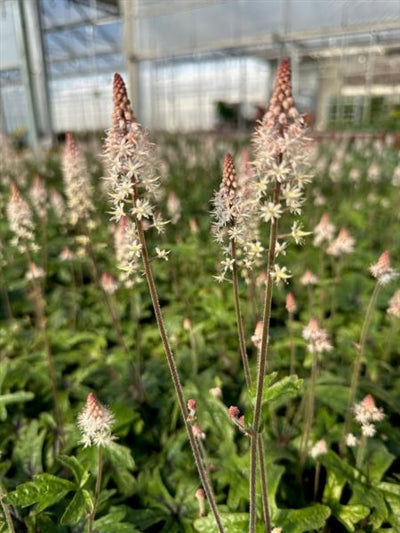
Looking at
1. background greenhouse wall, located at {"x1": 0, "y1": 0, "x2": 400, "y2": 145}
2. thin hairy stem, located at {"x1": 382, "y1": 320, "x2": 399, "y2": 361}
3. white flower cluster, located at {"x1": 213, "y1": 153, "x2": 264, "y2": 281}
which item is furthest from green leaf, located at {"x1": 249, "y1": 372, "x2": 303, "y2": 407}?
background greenhouse wall, located at {"x1": 0, "y1": 0, "x2": 400, "y2": 145}

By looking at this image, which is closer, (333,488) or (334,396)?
(333,488)

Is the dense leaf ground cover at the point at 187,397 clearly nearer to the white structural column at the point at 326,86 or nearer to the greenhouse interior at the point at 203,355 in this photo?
the greenhouse interior at the point at 203,355

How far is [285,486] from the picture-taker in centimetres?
278

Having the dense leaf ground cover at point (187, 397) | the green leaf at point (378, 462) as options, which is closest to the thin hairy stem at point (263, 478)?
the dense leaf ground cover at point (187, 397)

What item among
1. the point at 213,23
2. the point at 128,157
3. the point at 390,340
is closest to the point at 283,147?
the point at 128,157

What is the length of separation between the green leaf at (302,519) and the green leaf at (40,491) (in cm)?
113

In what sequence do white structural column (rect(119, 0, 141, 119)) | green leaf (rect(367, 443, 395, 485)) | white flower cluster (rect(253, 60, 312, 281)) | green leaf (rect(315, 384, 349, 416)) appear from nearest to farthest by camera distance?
white flower cluster (rect(253, 60, 312, 281)), green leaf (rect(367, 443, 395, 485)), green leaf (rect(315, 384, 349, 416)), white structural column (rect(119, 0, 141, 119))

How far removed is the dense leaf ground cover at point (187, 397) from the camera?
2529 mm

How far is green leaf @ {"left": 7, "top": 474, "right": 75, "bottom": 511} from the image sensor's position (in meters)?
1.94

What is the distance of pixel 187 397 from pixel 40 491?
1367 mm

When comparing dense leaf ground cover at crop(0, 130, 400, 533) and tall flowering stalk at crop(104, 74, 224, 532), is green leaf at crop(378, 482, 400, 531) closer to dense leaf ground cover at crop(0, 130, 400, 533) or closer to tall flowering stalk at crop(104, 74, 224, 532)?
dense leaf ground cover at crop(0, 130, 400, 533)

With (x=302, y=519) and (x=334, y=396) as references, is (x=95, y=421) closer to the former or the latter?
(x=302, y=519)

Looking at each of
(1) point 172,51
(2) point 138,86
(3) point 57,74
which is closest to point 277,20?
(1) point 172,51

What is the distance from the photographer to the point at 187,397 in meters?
3.21
